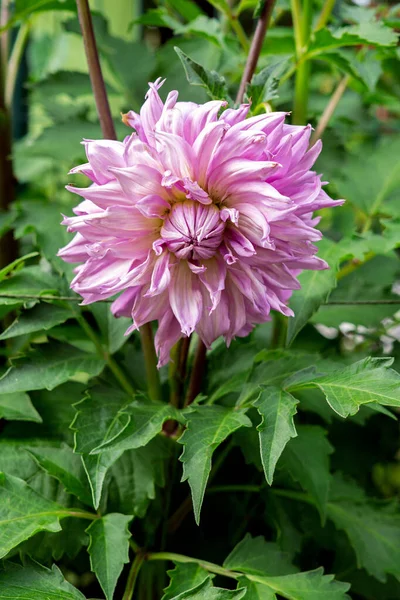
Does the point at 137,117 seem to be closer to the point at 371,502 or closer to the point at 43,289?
the point at 43,289

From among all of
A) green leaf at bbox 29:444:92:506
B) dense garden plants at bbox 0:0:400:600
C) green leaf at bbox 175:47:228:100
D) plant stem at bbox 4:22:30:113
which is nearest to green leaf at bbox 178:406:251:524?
dense garden plants at bbox 0:0:400:600

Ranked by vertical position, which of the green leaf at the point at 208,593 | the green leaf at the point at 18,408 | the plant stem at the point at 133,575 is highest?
the green leaf at the point at 18,408

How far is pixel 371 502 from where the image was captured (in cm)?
62

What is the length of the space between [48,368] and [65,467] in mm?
81

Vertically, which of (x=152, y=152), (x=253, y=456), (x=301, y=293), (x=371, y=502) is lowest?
(x=371, y=502)

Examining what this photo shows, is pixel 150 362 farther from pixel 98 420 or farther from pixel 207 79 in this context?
pixel 207 79

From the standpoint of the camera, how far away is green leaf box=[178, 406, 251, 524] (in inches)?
15.5

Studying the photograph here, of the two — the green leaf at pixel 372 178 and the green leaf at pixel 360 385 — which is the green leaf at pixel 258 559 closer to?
the green leaf at pixel 360 385

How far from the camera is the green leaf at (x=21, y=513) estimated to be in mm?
439

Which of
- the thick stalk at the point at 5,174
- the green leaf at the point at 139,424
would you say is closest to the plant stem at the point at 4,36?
the thick stalk at the point at 5,174

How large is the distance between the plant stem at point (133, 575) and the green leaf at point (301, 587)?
0.09 meters

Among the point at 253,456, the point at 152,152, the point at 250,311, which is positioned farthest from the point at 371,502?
the point at 152,152

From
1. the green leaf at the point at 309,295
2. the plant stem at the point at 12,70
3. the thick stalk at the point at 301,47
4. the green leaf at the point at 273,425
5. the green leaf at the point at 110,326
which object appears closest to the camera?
the green leaf at the point at 273,425

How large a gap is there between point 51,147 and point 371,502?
551mm
